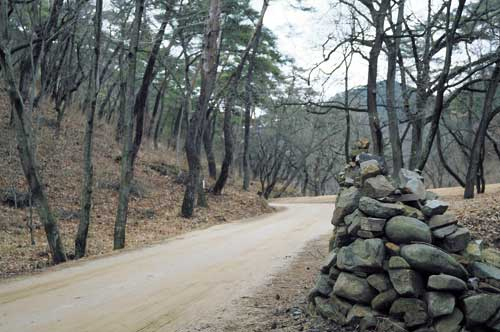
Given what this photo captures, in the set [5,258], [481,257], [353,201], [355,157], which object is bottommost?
[5,258]

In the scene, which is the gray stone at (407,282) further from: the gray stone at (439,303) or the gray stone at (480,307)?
the gray stone at (480,307)

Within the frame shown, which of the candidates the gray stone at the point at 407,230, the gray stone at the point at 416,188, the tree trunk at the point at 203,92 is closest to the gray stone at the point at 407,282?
the gray stone at the point at 407,230

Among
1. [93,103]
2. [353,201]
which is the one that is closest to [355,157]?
[353,201]

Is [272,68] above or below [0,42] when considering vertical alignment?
above

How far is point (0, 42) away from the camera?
10.1 metres

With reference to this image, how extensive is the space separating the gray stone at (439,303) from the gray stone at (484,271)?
502 millimetres

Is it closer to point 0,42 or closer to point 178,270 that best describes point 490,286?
point 178,270

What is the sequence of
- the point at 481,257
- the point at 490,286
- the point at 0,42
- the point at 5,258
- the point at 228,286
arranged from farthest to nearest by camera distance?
the point at 5,258 < the point at 0,42 < the point at 228,286 < the point at 481,257 < the point at 490,286

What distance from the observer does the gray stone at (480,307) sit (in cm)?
466

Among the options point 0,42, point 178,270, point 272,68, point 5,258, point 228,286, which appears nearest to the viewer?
point 228,286

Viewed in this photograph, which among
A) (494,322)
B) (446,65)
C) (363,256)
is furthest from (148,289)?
(446,65)

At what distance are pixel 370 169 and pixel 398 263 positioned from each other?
1536mm

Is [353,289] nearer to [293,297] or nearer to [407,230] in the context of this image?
[407,230]

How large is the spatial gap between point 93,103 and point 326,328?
336 inches
